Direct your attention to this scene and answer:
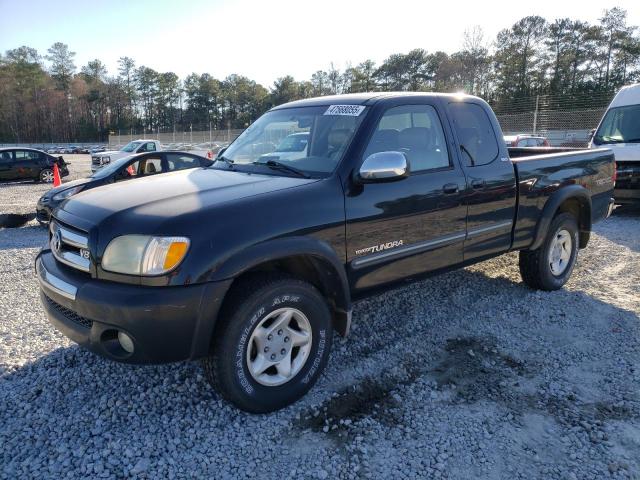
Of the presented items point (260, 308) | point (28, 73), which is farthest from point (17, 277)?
point (28, 73)

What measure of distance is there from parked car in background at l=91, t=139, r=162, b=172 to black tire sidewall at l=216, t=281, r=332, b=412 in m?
16.8

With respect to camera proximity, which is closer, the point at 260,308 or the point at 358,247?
the point at 260,308

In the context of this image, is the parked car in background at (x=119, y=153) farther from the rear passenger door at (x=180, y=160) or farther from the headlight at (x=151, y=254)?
the headlight at (x=151, y=254)

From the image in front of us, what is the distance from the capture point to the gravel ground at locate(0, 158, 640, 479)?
2545 mm

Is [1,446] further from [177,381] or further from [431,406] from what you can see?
[431,406]

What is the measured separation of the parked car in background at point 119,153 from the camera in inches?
760

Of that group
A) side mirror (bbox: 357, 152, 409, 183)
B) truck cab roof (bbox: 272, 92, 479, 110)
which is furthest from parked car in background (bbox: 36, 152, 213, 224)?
side mirror (bbox: 357, 152, 409, 183)

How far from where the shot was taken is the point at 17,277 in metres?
5.94

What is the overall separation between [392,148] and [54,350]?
3074 millimetres

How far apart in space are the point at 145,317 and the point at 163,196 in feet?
2.77

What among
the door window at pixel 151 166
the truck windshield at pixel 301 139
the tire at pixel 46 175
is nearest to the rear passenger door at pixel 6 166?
the tire at pixel 46 175

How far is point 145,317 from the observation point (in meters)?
2.47

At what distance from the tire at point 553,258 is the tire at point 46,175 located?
19480 mm

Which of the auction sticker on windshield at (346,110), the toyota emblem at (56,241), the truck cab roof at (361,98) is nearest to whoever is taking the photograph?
the toyota emblem at (56,241)
